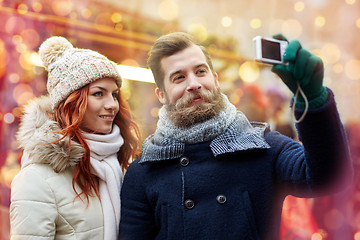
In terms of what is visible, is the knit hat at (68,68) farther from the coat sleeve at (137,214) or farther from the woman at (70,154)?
the coat sleeve at (137,214)

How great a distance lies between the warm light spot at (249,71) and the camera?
4.20 meters

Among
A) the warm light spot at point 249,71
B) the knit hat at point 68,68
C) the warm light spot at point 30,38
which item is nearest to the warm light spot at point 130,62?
the warm light spot at point 30,38

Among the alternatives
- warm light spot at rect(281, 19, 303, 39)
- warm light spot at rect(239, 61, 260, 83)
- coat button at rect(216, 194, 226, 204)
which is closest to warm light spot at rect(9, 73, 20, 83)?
warm light spot at rect(239, 61, 260, 83)

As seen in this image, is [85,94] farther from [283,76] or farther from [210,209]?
[283,76]

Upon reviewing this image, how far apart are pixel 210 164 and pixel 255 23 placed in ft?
10.3

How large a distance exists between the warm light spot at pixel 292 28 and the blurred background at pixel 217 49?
12 mm

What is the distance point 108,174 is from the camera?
174cm

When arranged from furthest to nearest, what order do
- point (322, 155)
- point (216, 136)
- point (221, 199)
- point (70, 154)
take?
point (70, 154)
point (216, 136)
point (221, 199)
point (322, 155)

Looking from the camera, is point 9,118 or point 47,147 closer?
point 47,147

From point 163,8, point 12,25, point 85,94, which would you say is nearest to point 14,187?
point 85,94

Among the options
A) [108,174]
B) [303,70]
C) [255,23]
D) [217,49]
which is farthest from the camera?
[255,23]

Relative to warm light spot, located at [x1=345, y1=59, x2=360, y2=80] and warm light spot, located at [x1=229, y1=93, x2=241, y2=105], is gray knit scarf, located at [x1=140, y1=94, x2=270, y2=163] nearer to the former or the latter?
warm light spot, located at [x1=229, y1=93, x2=241, y2=105]

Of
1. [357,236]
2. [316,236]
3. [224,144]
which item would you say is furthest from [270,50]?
[357,236]

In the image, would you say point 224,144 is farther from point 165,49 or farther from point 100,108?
point 100,108
